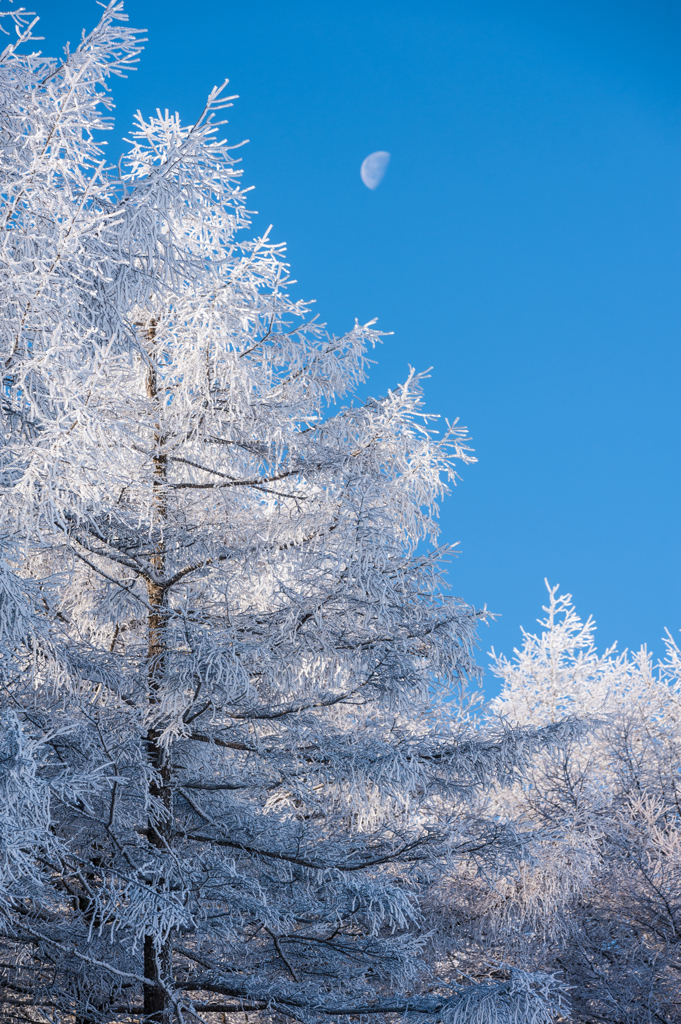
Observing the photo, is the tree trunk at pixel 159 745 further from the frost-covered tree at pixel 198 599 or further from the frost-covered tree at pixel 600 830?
the frost-covered tree at pixel 600 830

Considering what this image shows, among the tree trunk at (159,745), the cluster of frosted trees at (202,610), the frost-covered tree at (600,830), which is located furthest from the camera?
the frost-covered tree at (600,830)

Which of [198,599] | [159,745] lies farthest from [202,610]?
[159,745]

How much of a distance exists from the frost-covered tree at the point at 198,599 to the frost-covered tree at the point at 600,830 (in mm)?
1629

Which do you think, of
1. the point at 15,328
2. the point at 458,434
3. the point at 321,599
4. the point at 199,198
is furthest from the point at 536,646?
the point at 15,328

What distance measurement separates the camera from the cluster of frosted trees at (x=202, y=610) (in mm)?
3959

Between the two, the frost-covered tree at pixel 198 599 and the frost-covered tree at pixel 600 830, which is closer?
the frost-covered tree at pixel 198 599

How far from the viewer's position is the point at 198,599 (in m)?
5.87

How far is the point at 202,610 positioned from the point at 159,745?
0.98 metres

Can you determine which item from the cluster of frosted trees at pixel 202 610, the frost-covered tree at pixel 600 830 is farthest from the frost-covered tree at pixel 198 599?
the frost-covered tree at pixel 600 830

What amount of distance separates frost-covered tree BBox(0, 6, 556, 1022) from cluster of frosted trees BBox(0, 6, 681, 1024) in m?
0.02

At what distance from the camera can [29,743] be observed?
3.19 m

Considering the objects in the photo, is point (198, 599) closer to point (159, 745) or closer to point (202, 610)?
point (202, 610)

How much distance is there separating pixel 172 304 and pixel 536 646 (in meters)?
7.23

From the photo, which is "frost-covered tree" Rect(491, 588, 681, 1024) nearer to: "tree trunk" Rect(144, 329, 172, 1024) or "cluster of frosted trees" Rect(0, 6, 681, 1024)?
"cluster of frosted trees" Rect(0, 6, 681, 1024)
